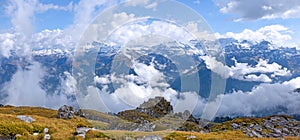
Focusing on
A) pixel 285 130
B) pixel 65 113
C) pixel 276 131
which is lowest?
pixel 285 130

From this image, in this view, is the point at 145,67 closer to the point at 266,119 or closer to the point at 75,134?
the point at 75,134

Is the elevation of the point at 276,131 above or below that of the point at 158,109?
above

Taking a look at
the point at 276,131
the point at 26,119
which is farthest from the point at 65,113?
the point at 276,131

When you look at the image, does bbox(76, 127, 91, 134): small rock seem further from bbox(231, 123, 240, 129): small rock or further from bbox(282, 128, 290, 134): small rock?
bbox(282, 128, 290, 134): small rock

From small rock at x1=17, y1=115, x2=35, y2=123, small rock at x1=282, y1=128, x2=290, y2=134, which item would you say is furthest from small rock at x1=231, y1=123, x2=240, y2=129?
small rock at x1=17, y1=115, x2=35, y2=123

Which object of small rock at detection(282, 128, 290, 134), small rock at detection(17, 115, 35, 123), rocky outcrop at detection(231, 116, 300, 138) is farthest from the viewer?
small rock at detection(282, 128, 290, 134)

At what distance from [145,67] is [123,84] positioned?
34107 millimetres

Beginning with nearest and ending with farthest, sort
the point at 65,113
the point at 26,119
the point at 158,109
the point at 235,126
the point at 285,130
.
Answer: the point at 26,119
the point at 65,113
the point at 235,126
the point at 285,130
the point at 158,109

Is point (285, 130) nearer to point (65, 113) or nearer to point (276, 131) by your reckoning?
point (276, 131)

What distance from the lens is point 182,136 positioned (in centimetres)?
5803

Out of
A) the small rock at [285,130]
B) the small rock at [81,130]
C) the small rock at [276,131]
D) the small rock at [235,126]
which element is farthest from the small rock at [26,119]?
the small rock at [285,130]

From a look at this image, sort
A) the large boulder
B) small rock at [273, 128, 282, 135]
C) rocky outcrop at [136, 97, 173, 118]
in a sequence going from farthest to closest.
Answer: rocky outcrop at [136, 97, 173, 118]
small rock at [273, 128, 282, 135]
the large boulder

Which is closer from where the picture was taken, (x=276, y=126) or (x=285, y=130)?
(x=285, y=130)

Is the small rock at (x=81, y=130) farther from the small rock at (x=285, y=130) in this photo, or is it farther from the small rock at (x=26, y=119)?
the small rock at (x=285, y=130)
